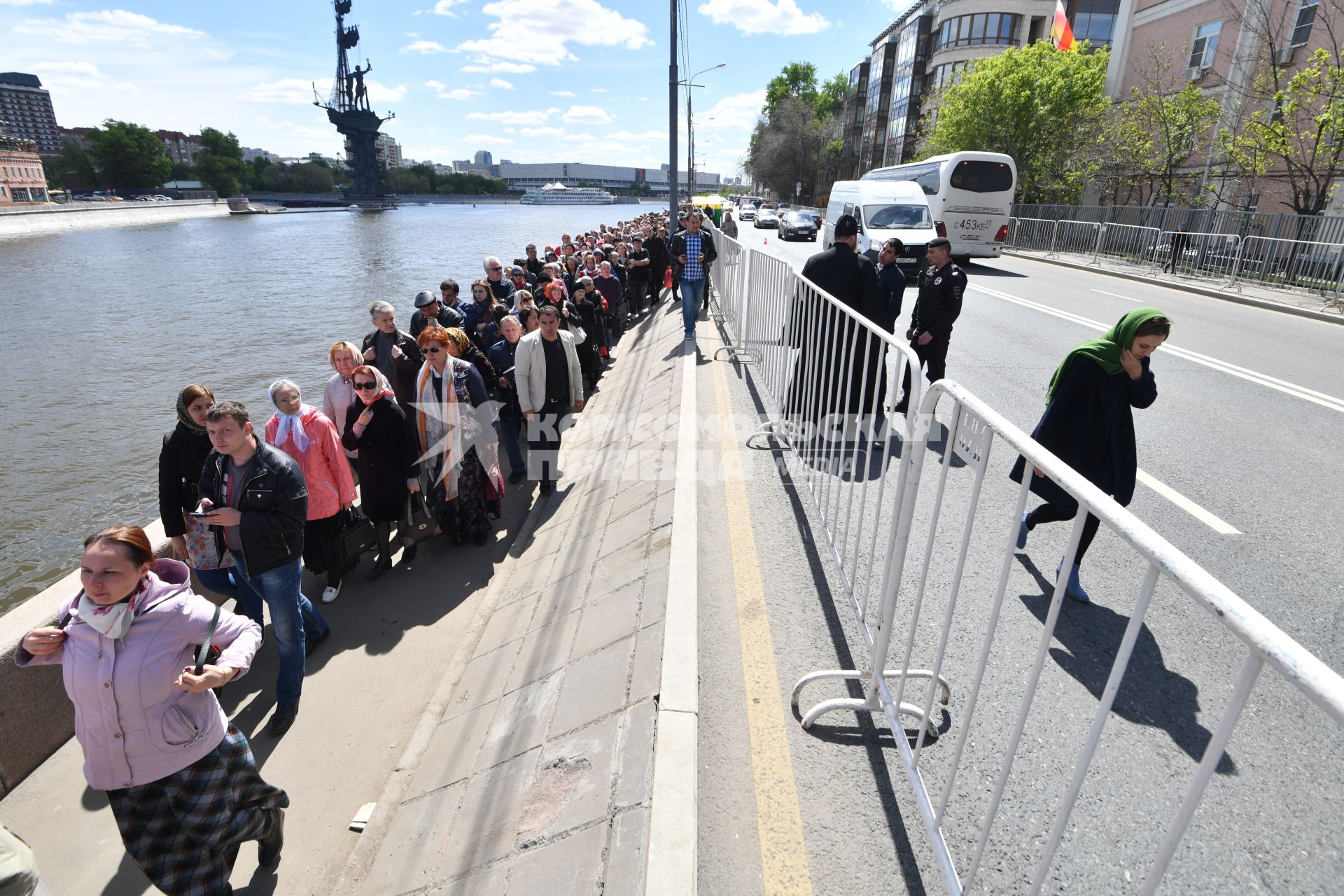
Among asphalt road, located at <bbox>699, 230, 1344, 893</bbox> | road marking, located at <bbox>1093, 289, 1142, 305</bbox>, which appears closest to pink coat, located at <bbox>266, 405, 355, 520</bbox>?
asphalt road, located at <bbox>699, 230, 1344, 893</bbox>

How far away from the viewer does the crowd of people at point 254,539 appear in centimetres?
232

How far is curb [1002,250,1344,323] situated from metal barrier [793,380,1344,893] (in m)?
14.4

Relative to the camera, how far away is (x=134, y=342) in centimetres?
1986

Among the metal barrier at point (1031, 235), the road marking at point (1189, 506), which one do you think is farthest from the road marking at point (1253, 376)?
the metal barrier at point (1031, 235)

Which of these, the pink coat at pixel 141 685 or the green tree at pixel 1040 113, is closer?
the pink coat at pixel 141 685

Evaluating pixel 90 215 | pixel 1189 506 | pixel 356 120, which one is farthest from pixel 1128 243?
pixel 356 120

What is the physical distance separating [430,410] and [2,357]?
20.9m

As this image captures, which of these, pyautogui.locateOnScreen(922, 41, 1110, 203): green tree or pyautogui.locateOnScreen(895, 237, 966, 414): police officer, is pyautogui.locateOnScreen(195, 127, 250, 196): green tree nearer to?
pyautogui.locateOnScreen(922, 41, 1110, 203): green tree

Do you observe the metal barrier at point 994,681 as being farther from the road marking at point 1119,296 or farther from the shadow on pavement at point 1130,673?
the road marking at point 1119,296

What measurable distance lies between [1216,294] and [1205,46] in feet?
61.4

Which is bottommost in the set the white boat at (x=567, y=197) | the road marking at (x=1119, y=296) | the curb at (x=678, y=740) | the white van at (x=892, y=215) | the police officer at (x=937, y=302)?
the curb at (x=678, y=740)

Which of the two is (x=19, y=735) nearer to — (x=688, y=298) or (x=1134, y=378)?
(x=1134, y=378)

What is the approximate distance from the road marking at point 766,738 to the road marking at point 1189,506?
9.92 ft

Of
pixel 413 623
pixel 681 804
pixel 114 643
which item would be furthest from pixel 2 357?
pixel 681 804
